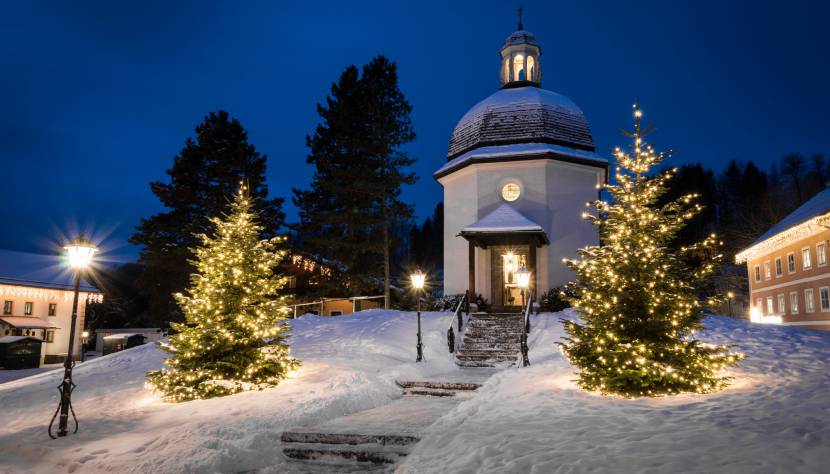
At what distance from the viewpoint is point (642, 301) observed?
10570 millimetres

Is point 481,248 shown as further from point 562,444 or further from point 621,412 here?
point 562,444

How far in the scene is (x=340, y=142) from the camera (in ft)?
105

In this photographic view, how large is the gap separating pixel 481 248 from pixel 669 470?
18706 millimetres

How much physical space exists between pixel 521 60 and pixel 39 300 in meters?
36.1

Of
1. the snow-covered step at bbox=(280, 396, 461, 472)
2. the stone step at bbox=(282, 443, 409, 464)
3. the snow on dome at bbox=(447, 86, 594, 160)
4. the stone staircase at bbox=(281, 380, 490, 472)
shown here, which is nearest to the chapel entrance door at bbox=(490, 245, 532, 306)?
the snow on dome at bbox=(447, 86, 594, 160)

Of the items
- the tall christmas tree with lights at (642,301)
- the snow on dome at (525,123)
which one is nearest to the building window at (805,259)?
the snow on dome at (525,123)

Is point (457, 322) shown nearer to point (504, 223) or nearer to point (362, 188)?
point (504, 223)

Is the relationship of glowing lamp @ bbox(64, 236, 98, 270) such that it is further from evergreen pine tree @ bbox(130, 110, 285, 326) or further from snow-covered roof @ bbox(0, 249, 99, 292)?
snow-covered roof @ bbox(0, 249, 99, 292)

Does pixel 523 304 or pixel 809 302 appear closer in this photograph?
pixel 523 304

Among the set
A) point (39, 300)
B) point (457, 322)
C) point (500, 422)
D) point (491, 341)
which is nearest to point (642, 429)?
point (500, 422)

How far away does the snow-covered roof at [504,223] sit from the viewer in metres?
21.7

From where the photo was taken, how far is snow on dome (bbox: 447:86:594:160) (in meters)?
25.5

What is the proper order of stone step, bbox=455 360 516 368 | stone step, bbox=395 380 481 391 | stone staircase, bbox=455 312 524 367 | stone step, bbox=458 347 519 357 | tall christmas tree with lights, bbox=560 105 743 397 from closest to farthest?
tall christmas tree with lights, bbox=560 105 743 397 → stone step, bbox=395 380 481 391 → stone step, bbox=455 360 516 368 → stone staircase, bbox=455 312 524 367 → stone step, bbox=458 347 519 357

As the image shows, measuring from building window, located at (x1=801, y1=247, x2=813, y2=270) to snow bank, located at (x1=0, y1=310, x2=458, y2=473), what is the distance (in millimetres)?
19666
